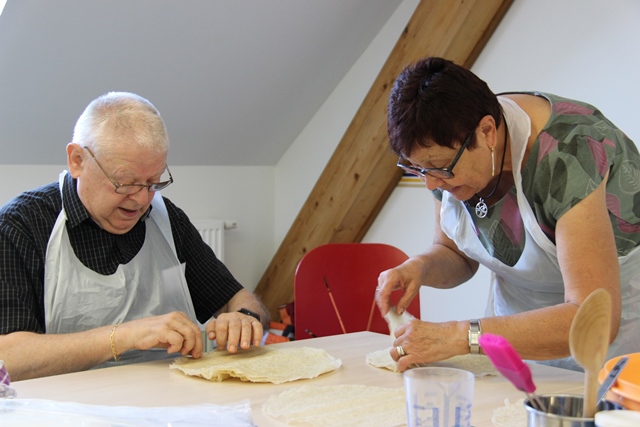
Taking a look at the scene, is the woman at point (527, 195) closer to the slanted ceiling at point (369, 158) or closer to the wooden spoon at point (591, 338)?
the wooden spoon at point (591, 338)

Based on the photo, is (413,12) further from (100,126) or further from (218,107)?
(100,126)

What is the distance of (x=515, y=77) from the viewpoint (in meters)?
2.92

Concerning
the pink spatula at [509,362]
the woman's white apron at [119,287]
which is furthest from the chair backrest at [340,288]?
the pink spatula at [509,362]

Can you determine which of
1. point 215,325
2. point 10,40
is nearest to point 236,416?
point 215,325

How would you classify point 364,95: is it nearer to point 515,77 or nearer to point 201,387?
point 515,77

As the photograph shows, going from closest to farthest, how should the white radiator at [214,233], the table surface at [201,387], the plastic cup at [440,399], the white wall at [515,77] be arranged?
the plastic cup at [440,399] < the table surface at [201,387] < the white wall at [515,77] < the white radiator at [214,233]

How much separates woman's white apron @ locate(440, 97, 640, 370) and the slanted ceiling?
1.35 metres

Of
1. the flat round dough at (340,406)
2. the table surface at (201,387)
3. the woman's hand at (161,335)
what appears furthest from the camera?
the woman's hand at (161,335)

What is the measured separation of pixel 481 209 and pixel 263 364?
0.63m

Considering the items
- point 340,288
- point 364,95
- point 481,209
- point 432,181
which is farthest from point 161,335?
point 364,95

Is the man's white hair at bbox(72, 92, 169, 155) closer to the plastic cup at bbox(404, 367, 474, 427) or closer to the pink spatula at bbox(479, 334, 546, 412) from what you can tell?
the plastic cup at bbox(404, 367, 474, 427)

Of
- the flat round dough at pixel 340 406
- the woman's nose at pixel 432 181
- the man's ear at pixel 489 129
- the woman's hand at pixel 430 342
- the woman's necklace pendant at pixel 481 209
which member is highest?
the man's ear at pixel 489 129

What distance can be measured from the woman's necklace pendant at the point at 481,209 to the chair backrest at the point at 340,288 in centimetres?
70

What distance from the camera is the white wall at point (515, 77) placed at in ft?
8.49
